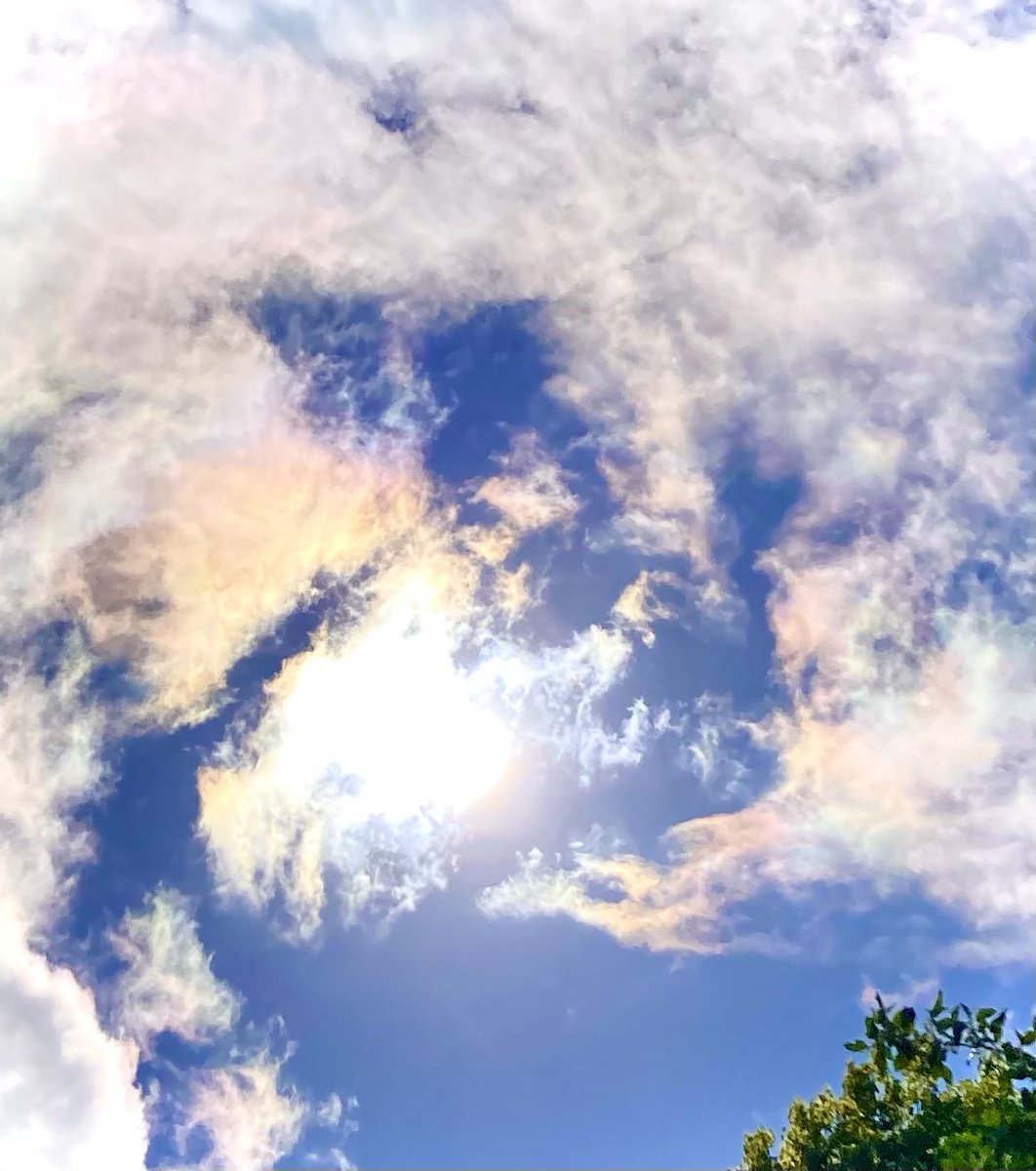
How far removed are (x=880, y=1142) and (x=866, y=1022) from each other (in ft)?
16.7

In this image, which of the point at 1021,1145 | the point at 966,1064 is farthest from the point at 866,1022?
the point at 1021,1145

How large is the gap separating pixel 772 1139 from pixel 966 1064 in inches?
420

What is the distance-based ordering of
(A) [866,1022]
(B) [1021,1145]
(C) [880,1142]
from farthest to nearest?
1. (A) [866,1022]
2. (C) [880,1142]
3. (B) [1021,1145]

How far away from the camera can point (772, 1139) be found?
1671 inches

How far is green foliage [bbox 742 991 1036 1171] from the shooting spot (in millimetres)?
35312

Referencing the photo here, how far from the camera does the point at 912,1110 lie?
39.1 m

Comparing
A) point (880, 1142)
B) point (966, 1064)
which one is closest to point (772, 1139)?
point (880, 1142)

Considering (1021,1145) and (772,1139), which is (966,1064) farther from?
(772,1139)

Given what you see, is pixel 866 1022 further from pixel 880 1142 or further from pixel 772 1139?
pixel 772 1139

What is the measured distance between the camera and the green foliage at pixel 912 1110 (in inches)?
1390

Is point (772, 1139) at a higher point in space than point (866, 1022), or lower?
lower

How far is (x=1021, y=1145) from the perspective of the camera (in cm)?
3438

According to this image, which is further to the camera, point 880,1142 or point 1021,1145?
point 880,1142

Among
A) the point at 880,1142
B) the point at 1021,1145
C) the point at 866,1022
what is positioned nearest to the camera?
the point at 1021,1145
